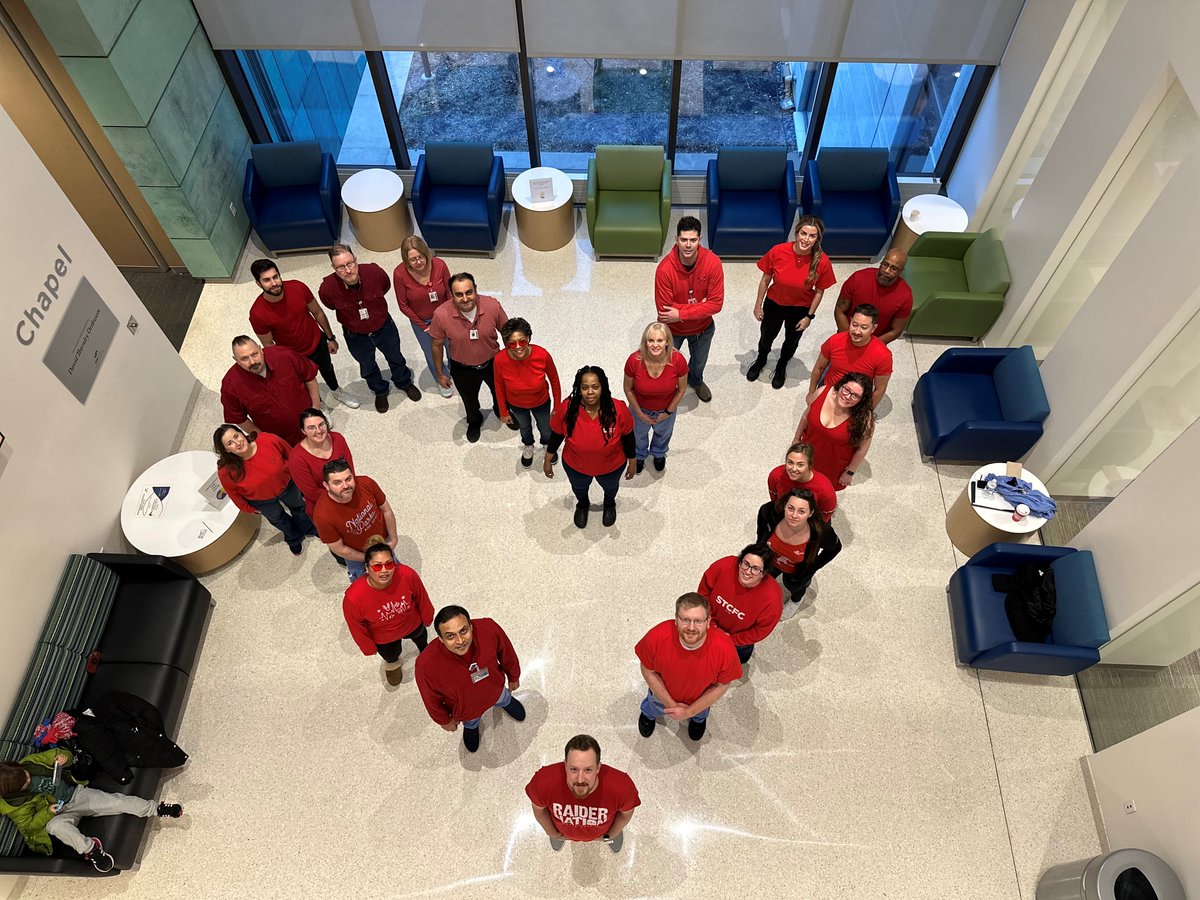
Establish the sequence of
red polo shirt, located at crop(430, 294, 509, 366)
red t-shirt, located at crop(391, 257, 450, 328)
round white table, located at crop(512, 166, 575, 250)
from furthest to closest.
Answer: round white table, located at crop(512, 166, 575, 250) < red t-shirt, located at crop(391, 257, 450, 328) < red polo shirt, located at crop(430, 294, 509, 366)

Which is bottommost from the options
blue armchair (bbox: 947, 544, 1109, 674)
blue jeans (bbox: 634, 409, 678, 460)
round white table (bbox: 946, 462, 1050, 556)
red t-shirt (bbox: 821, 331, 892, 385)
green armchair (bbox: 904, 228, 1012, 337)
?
blue armchair (bbox: 947, 544, 1109, 674)

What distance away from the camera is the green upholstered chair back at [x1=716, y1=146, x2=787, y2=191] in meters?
7.64

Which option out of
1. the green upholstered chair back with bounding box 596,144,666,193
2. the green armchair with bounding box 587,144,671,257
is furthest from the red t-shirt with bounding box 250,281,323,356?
the green upholstered chair back with bounding box 596,144,666,193

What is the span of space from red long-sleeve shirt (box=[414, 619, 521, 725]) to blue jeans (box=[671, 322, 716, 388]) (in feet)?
9.15

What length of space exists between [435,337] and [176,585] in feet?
7.92

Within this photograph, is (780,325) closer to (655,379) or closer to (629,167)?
(655,379)

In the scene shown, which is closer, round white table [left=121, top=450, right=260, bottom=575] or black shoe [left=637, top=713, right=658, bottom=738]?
black shoe [left=637, top=713, right=658, bottom=738]

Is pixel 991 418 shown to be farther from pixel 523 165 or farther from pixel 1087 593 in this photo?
pixel 523 165

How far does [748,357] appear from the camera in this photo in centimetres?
721

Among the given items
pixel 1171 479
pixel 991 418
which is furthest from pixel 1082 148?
pixel 1171 479

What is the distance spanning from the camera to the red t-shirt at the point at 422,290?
235 inches

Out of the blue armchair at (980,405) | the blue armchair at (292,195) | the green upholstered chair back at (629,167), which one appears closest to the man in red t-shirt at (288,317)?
the blue armchair at (292,195)

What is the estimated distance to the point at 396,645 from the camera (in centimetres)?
518

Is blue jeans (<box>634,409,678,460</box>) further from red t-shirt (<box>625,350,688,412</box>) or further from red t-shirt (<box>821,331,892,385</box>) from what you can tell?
red t-shirt (<box>821,331,892,385</box>)
